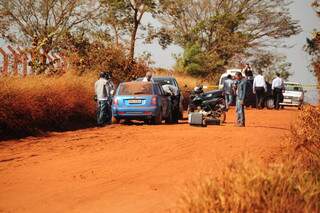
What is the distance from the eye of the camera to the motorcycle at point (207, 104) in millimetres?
21281

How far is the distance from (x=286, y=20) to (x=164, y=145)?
1822 inches

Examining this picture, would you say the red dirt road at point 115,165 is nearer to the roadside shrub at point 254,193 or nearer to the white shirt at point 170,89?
the roadside shrub at point 254,193

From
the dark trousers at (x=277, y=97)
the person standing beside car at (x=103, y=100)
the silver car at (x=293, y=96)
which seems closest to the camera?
the person standing beside car at (x=103, y=100)

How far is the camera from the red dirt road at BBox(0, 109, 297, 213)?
28.7 feet

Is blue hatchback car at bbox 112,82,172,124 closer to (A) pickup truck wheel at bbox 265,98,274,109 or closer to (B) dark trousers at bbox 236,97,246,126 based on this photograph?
(B) dark trousers at bbox 236,97,246,126

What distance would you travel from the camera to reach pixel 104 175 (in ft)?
35.9

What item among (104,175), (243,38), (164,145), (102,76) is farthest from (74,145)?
(243,38)

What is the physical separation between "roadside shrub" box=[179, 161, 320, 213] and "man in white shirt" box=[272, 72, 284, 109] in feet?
94.1

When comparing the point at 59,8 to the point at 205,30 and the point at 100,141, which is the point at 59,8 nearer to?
the point at 205,30

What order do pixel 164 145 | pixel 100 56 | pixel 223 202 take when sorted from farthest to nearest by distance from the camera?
pixel 100 56 → pixel 164 145 → pixel 223 202

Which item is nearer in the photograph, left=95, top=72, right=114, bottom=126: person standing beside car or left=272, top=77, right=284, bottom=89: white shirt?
left=95, top=72, right=114, bottom=126: person standing beside car

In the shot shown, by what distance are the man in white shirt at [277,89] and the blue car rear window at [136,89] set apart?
1424cm

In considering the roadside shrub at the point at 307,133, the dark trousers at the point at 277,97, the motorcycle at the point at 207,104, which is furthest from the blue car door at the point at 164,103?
the dark trousers at the point at 277,97

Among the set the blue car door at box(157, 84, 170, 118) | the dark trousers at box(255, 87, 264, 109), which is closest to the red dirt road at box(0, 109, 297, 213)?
the blue car door at box(157, 84, 170, 118)
